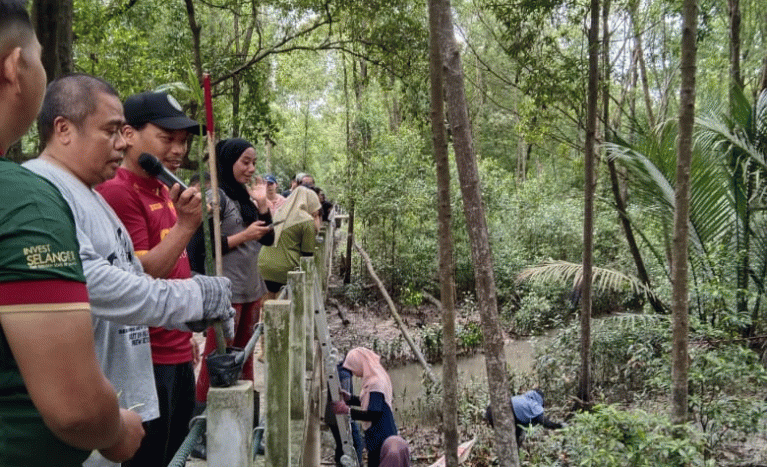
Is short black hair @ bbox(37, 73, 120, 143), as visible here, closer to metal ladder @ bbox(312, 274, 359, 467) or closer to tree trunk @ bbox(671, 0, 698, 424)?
metal ladder @ bbox(312, 274, 359, 467)

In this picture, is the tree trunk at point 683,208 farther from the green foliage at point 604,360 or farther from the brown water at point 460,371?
the brown water at point 460,371

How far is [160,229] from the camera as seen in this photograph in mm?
2316

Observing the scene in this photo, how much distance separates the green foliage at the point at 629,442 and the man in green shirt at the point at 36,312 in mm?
3369

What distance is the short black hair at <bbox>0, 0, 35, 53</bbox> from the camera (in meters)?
1.02

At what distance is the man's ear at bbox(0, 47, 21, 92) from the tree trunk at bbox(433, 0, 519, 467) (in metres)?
3.32

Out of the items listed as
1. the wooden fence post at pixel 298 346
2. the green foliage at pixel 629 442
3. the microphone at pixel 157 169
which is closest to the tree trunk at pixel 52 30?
the wooden fence post at pixel 298 346

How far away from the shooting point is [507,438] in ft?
13.6

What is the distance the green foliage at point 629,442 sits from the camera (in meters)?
Answer: 3.71

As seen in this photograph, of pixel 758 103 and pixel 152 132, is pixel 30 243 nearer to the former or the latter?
pixel 152 132

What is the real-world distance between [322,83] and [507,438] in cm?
2185

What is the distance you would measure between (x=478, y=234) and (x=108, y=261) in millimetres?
2907

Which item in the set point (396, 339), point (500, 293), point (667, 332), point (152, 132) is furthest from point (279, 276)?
point (500, 293)

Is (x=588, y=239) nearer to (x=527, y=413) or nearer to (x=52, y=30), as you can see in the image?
(x=527, y=413)

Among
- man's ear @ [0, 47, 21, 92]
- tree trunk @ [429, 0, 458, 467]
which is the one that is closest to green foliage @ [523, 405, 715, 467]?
tree trunk @ [429, 0, 458, 467]
